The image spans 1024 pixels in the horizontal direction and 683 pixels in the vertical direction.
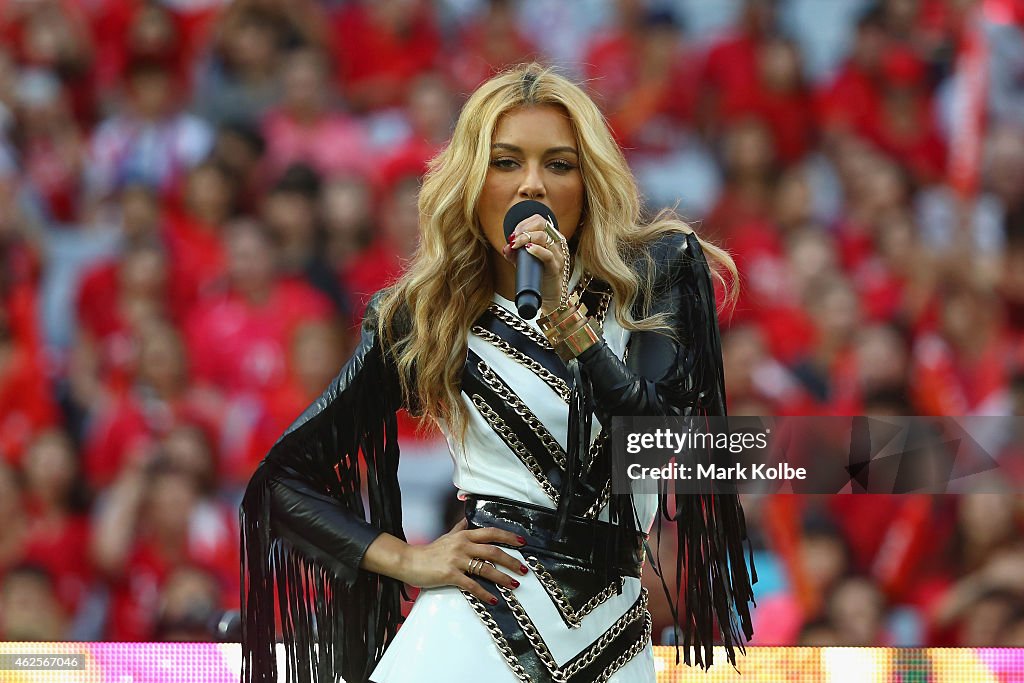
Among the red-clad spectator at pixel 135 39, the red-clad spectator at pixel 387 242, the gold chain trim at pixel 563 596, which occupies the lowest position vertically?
the gold chain trim at pixel 563 596

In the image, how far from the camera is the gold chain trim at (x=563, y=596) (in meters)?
1.75

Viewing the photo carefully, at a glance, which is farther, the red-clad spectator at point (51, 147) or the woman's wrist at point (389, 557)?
the red-clad spectator at point (51, 147)

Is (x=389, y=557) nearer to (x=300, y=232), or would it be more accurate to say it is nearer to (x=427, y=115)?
(x=300, y=232)

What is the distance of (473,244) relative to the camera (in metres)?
1.94

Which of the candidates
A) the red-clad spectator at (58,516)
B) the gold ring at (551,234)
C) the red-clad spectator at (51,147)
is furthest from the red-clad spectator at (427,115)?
the gold ring at (551,234)

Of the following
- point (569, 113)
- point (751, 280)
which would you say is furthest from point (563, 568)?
point (751, 280)

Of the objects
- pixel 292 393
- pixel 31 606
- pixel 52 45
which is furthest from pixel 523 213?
pixel 52 45

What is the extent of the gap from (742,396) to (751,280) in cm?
51

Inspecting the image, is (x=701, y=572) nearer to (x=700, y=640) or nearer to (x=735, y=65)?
(x=700, y=640)

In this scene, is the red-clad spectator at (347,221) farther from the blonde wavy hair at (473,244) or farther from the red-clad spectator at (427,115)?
the blonde wavy hair at (473,244)

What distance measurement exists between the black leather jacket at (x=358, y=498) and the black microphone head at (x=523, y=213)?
187mm

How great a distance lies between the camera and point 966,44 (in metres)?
4.98

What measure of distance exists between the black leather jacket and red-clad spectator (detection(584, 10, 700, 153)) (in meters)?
3.05

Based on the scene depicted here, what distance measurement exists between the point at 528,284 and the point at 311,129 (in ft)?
11.8
